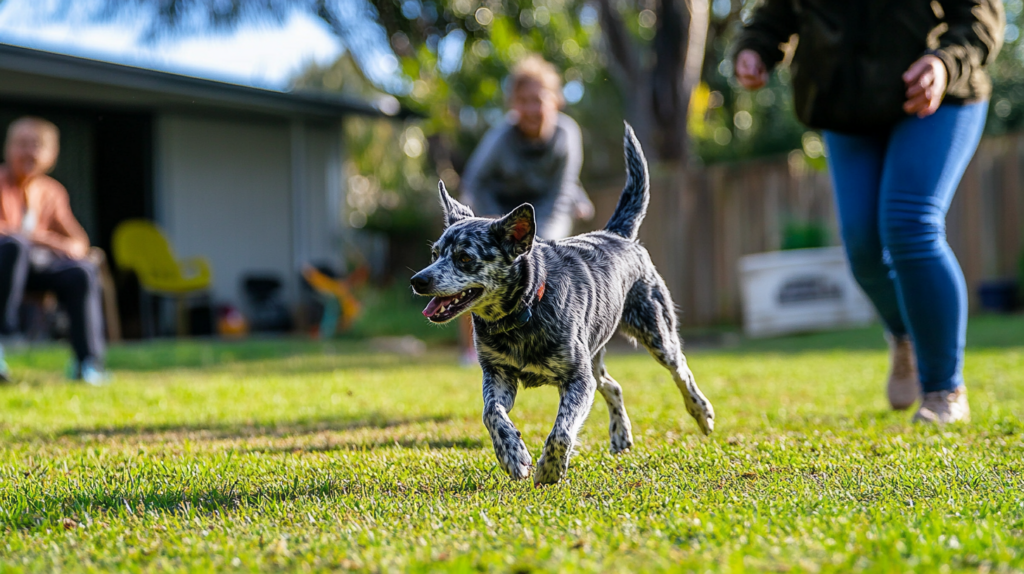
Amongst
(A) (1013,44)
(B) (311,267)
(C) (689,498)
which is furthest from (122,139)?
(A) (1013,44)

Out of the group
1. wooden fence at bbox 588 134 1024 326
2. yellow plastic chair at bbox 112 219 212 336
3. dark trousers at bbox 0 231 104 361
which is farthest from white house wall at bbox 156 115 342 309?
dark trousers at bbox 0 231 104 361

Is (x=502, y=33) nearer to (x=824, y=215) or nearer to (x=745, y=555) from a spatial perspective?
(x=824, y=215)

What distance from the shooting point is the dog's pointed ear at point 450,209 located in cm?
320

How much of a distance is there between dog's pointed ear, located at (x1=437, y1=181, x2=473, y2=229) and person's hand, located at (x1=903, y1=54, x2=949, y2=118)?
1748mm

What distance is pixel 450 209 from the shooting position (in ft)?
10.6

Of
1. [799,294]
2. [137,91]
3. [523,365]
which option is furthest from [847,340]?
[137,91]

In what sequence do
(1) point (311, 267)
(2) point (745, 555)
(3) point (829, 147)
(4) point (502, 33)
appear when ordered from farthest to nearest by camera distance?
(1) point (311, 267) → (4) point (502, 33) → (3) point (829, 147) → (2) point (745, 555)

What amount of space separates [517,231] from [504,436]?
0.65 metres

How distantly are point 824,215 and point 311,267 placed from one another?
7.14 meters

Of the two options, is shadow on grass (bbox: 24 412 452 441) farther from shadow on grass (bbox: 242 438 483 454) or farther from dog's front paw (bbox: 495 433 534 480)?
dog's front paw (bbox: 495 433 534 480)

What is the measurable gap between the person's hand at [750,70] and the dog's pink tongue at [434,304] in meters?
1.88

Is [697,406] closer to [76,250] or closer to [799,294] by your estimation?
[76,250]

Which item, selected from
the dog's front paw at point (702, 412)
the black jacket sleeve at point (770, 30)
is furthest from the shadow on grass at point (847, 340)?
the dog's front paw at point (702, 412)

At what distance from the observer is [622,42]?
12102 mm
